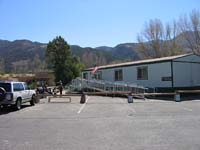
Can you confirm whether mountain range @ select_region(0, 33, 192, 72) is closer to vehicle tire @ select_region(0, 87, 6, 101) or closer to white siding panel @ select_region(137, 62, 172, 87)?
white siding panel @ select_region(137, 62, 172, 87)

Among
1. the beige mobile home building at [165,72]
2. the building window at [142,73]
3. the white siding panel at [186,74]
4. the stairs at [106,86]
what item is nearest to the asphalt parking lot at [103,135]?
the stairs at [106,86]

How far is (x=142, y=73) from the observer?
98.5 ft

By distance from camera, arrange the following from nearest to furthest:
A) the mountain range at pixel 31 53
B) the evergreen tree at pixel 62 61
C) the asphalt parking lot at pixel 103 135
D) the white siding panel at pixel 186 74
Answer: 1. the asphalt parking lot at pixel 103 135
2. the white siding panel at pixel 186 74
3. the evergreen tree at pixel 62 61
4. the mountain range at pixel 31 53

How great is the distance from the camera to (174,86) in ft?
88.3

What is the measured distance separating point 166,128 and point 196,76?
20962mm

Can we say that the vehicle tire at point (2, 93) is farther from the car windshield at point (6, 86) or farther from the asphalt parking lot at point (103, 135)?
the asphalt parking lot at point (103, 135)

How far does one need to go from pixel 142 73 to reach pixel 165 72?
3303 mm

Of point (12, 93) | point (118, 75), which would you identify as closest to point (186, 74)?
point (118, 75)

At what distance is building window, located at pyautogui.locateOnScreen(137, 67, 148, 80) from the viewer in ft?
96.9

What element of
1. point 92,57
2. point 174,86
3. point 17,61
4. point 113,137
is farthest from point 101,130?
point 17,61

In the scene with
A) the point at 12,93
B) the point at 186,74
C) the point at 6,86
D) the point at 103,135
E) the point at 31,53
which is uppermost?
the point at 31,53

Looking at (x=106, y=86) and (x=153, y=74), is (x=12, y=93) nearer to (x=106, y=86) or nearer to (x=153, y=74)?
(x=106, y=86)

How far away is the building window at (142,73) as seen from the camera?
29.5m

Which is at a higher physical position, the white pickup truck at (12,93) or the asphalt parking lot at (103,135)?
the white pickup truck at (12,93)
